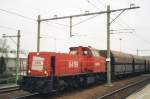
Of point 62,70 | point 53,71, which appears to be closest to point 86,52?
point 62,70

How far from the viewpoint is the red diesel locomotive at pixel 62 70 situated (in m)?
17.0

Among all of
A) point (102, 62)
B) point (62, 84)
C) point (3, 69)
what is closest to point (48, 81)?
point (62, 84)

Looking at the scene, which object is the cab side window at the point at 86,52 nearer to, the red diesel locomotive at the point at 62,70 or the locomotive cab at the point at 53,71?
the red diesel locomotive at the point at 62,70

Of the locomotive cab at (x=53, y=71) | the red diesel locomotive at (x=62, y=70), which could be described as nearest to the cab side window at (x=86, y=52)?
the red diesel locomotive at (x=62, y=70)

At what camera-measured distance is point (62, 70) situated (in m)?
18.5

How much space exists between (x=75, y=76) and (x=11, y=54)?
5040cm

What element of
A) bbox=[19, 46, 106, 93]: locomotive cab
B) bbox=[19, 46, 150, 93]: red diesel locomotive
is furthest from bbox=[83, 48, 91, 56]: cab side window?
bbox=[19, 46, 106, 93]: locomotive cab

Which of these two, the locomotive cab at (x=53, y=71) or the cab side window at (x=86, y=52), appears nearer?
the locomotive cab at (x=53, y=71)

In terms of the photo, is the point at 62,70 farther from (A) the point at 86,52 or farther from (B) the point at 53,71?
(A) the point at 86,52

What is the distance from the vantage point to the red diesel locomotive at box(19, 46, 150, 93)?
55.7 ft

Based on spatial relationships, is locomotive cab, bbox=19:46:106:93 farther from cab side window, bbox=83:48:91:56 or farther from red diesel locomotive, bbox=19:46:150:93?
cab side window, bbox=83:48:91:56

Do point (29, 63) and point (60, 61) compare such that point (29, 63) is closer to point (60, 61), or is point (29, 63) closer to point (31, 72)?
point (31, 72)

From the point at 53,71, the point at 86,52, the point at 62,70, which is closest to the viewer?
the point at 53,71

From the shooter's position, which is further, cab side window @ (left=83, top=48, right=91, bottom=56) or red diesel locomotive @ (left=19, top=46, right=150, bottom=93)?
cab side window @ (left=83, top=48, right=91, bottom=56)
